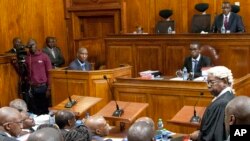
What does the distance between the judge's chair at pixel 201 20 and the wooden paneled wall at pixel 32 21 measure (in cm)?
376

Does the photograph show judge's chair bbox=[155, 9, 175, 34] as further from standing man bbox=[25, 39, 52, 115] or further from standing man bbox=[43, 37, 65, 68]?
standing man bbox=[25, 39, 52, 115]

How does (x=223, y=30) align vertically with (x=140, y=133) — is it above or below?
above

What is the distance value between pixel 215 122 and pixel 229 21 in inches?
207

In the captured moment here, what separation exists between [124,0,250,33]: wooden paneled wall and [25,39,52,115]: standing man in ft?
9.81

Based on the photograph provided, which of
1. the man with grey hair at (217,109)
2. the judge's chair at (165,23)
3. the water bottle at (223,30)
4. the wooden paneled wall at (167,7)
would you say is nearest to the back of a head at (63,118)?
the man with grey hair at (217,109)

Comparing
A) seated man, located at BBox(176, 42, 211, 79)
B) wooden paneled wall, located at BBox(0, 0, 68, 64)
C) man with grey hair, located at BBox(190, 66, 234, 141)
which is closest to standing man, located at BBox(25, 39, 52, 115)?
wooden paneled wall, located at BBox(0, 0, 68, 64)

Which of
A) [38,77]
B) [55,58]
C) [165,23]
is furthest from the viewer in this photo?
[165,23]

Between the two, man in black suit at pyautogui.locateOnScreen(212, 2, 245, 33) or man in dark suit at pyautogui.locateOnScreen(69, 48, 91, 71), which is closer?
man in dark suit at pyautogui.locateOnScreen(69, 48, 91, 71)

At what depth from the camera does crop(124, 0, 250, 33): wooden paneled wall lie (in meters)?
9.75

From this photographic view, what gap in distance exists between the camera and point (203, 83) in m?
6.03

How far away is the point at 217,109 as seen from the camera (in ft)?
12.9

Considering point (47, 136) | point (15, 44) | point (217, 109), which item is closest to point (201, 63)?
point (217, 109)

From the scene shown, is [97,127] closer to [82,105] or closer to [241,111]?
[82,105]

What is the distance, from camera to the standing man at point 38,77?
8.64m
